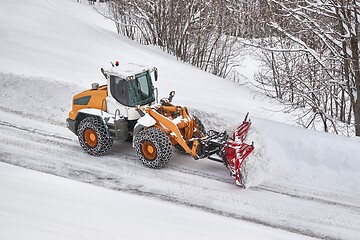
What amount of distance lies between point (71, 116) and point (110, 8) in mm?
14311

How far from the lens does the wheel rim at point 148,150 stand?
8.43 metres

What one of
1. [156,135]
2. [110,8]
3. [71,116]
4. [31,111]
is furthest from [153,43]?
[156,135]

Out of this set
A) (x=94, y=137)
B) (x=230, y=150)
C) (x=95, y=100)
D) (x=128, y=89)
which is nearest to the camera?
(x=230, y=150)

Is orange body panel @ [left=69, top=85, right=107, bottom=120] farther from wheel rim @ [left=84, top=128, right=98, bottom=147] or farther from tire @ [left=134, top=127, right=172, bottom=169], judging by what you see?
tire @ [left=134, top=127, right=172, bottom=169]

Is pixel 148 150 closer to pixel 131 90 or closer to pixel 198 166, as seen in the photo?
pixel 198 166

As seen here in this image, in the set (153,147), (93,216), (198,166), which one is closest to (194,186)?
(198,166)

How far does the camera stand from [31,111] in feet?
36.5

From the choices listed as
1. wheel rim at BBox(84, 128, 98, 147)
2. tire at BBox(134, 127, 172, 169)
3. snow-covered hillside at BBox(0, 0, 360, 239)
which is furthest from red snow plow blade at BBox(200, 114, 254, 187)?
wheel rim at BBox(84, 128, 98, 147)

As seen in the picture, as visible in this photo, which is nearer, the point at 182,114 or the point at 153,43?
the point at 182,114

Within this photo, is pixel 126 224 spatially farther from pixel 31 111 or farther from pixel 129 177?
pixel 31 111

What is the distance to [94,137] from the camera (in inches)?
354

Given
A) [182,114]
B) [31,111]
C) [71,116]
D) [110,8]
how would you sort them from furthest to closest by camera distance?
Answer: [110,8], [31,111], [71,116], [182,114]

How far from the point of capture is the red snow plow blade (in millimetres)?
7773

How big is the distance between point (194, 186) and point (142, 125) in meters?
1.57
